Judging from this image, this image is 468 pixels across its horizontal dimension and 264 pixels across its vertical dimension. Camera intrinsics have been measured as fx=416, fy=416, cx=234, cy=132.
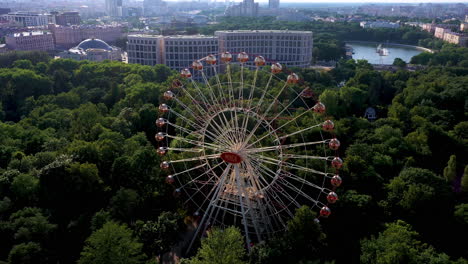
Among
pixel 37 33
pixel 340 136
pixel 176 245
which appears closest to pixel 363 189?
pixel 340 136

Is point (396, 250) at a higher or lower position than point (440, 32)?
lower

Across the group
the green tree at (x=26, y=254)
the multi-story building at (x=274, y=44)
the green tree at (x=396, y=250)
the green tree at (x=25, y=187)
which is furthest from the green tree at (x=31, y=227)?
the multi-story building at (x=274, y=44)

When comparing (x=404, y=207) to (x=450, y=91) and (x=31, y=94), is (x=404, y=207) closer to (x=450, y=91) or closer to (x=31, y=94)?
(x=450, y=91)

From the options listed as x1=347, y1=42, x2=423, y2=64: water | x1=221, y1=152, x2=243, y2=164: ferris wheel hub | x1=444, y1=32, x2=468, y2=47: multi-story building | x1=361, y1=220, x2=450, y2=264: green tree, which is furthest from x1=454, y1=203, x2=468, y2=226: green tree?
x1=444, y1=32, x2=468, y2=47: multi-story building

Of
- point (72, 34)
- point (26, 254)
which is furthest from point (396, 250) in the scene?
point (72, 34)

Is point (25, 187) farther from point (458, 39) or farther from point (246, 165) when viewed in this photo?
point (458, 39)

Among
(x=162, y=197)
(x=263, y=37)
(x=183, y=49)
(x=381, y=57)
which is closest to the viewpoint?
(x=162, y=197)

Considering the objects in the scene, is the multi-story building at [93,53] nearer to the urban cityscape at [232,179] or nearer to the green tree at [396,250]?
the urban cityscape at [232,179]
